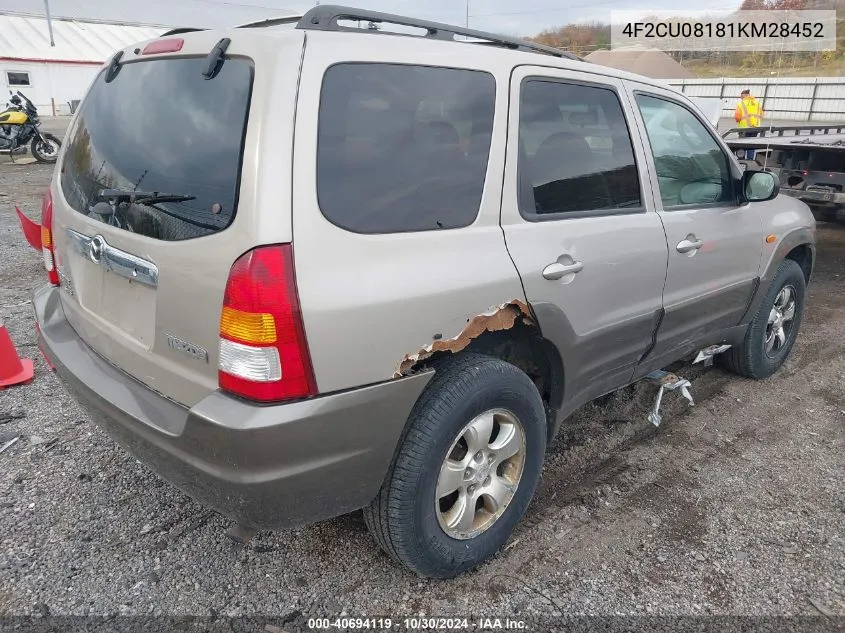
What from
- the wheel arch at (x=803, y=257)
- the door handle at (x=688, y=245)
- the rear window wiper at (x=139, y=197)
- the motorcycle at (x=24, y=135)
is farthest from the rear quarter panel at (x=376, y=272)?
the motorcycle at (x=24, y=135)

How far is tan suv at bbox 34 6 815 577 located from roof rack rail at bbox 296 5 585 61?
14 millimetres

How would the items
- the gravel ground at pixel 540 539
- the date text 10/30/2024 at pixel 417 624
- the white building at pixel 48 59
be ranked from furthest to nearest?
the white building at pixel 48 59 < the gravel ground at pixel 540 539 < the date text 10/30/2024 at pixel 417 624

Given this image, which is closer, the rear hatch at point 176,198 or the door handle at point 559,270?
the rear hatch at point 176,198

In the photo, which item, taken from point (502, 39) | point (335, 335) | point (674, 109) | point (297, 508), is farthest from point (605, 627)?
point (674, 109)

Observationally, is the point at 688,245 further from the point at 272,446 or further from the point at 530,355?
the point at 272,446

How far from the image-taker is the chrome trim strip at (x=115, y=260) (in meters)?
2.02

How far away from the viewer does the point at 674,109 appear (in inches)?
128

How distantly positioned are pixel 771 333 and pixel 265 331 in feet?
12.0

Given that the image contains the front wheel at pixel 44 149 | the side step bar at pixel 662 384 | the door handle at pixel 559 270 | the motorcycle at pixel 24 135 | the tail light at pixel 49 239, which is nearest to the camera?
the door handle at pixel 559 270

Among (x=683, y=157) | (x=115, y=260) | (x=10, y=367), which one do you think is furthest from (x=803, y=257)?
(x=10, y=367)

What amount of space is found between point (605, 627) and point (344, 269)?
1.53m

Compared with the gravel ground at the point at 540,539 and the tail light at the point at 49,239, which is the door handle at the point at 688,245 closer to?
the gravel ground at the point at 540,539

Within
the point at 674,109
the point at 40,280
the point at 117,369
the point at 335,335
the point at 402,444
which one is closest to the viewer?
the point at 335,335

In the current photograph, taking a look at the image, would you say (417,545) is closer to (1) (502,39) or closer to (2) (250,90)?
(2) (250,90)
